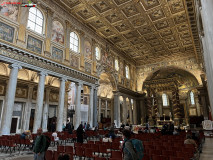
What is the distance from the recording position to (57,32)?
579 inches

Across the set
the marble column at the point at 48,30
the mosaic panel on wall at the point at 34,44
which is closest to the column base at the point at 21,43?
the mosaic panel on wall at the point at 34,44

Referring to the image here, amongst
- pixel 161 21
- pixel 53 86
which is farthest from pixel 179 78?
pixel 53 86

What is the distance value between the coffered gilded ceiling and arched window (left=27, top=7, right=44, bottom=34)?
8.39 feet

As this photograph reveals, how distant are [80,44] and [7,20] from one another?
294 inches

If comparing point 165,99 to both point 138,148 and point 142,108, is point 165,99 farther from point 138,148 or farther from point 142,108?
point 138,148

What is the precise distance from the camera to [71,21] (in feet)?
54.2

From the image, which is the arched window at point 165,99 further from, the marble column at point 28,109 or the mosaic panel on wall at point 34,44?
the mosaic panel on wall at point 34,44

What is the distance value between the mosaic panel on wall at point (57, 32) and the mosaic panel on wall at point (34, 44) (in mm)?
1764

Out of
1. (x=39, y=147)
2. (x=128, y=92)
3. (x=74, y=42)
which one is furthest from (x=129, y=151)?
(x=128, y=92)

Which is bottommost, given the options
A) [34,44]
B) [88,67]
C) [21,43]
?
[21,43]

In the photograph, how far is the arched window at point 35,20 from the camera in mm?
12703

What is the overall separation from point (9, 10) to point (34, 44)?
2.74m

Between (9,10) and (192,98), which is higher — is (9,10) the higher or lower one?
the higher one

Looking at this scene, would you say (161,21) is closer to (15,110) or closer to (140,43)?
(140,43)
